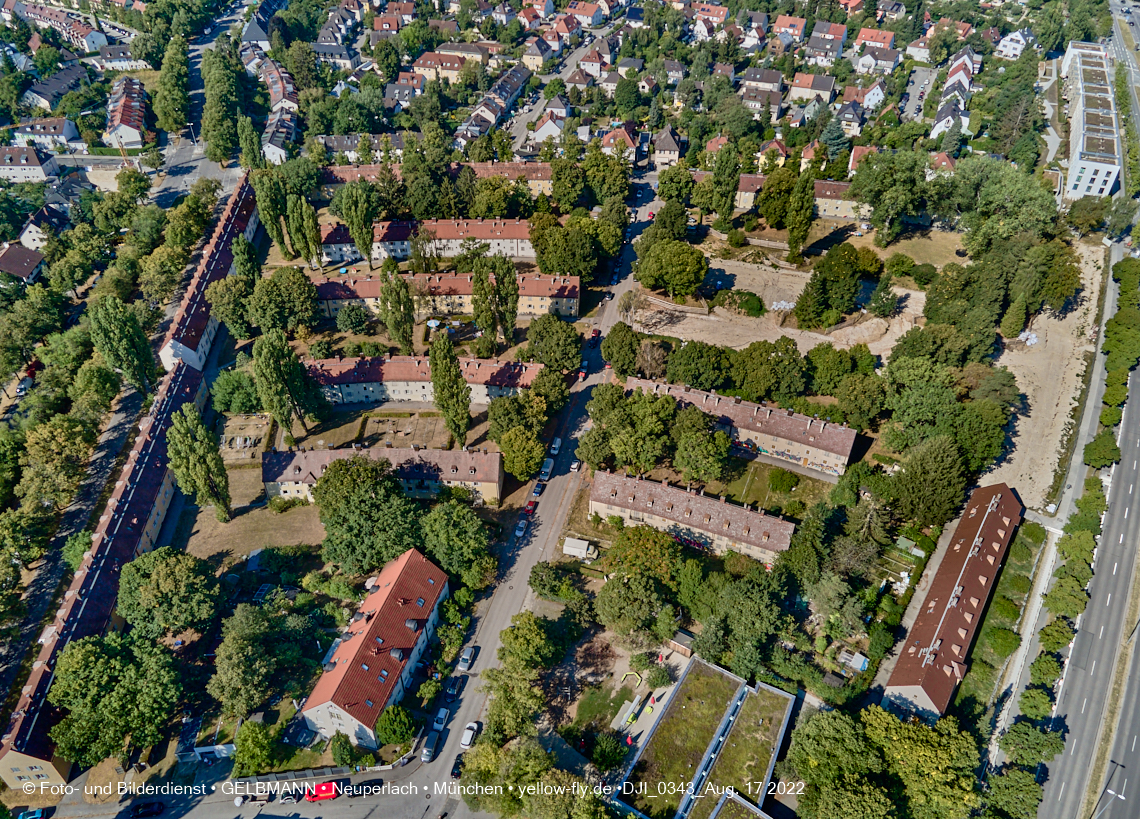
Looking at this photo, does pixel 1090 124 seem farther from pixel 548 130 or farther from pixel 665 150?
pixel 548 130

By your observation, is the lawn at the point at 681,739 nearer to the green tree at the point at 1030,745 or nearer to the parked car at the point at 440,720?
the parked car at the point at 440,720

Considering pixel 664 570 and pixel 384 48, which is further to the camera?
pixel 384 48

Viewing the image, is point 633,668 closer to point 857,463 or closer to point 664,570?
point 664,570

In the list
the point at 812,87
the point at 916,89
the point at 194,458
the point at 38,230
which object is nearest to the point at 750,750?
the point at 194,458

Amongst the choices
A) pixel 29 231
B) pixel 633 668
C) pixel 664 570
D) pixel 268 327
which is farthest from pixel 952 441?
pixel 29 231

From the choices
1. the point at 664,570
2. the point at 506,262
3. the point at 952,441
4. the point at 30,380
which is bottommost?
the point at 30,380

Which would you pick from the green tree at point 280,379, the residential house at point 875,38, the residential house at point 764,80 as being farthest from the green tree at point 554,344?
the residential house at point 875,38
